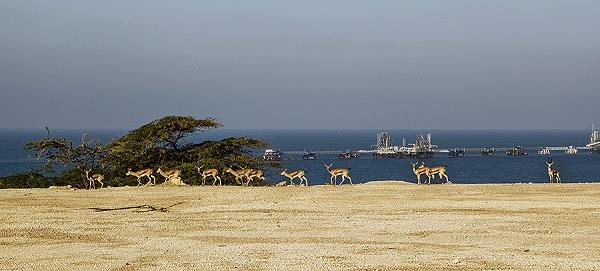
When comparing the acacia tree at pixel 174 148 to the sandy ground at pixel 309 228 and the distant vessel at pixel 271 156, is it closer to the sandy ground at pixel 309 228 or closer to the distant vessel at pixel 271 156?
the distant vessel at pixel 271 156

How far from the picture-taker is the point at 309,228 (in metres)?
20.2

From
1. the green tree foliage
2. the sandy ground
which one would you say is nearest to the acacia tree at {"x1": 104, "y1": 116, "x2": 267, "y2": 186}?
the green tree foliage

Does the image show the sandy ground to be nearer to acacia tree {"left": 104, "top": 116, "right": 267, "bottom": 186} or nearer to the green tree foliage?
the green tree foliage

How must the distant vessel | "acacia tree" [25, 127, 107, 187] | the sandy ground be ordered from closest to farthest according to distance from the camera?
the sandy ground < "acacia tree" [25, 127, 107, 187] < the distant vessel

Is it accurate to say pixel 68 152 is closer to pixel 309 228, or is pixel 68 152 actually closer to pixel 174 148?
pixel 174 148

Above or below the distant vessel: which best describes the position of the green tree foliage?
above

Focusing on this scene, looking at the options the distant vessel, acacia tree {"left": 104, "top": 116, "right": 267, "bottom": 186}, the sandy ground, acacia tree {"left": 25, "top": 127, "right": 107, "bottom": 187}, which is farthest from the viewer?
the distant vessel

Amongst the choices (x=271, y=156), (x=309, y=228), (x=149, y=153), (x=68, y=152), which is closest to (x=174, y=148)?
(x=149, y=153)

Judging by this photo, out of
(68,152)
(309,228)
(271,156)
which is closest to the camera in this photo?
(309,228)

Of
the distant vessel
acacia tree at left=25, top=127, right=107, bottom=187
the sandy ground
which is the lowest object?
the distant vessel

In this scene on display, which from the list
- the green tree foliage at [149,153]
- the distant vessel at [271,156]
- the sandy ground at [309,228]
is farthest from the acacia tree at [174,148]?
the sandy ground at [309,228]

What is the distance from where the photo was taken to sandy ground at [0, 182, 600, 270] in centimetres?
1571

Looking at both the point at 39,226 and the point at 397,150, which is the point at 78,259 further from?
the point at 397,150

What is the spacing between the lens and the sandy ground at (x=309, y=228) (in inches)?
619
